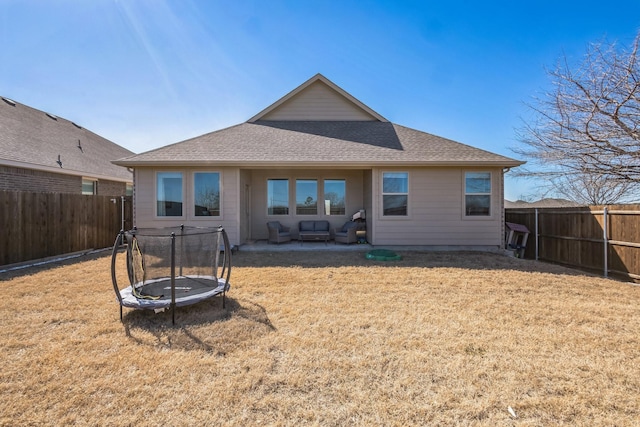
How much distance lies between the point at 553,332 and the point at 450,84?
11.6 m

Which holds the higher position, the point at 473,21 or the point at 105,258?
the point at 473,21

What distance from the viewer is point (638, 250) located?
625cm

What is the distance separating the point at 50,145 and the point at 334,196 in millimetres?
11315

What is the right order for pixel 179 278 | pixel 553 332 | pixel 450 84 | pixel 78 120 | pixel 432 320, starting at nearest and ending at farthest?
pixel 553 332 → pixel 432 320 → pixel 179 278 → pixel 450 84 → pixel 78 120

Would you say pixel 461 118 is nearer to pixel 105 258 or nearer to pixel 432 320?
pixel 432 320

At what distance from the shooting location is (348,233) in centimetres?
977

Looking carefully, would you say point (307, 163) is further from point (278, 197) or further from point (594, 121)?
point (594, 121)

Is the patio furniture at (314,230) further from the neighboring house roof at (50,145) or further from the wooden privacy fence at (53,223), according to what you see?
the neighboring house roof at (50,145)

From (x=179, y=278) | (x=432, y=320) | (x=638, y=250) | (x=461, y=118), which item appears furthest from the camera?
(x=461, y=118)

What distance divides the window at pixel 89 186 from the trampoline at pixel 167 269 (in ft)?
31.0

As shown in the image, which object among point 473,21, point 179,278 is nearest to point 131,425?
point 179,278

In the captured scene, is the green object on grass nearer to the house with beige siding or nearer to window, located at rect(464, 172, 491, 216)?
the house with beige siding

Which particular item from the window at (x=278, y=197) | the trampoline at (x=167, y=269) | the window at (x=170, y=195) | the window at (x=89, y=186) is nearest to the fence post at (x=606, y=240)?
the trampoline at (x=167, y=269)

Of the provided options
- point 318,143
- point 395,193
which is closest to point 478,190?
point 395,193
